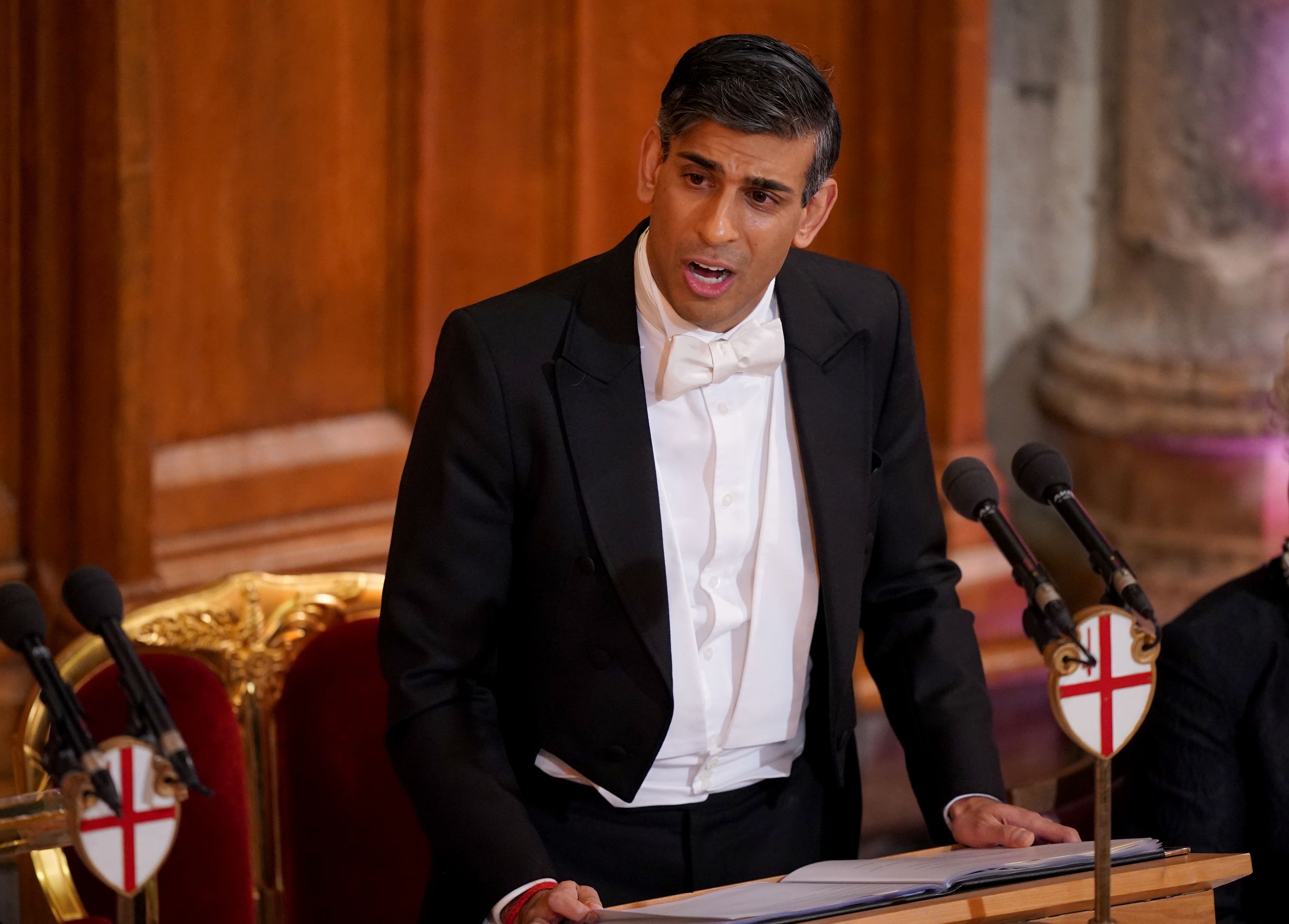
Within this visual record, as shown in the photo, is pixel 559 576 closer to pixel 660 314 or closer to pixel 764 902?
pixel 660 314

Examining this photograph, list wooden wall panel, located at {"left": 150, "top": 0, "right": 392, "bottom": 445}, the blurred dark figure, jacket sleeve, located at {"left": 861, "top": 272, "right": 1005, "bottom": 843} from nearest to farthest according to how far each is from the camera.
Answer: jacket sleeve, located at {"left": 861, "top": 272, "right": 1005, "bottom": 843} < the blurred dark figure < wooden wall panel, located at {"left": 150, "top": 0, "right": 392, "bottom": 445}

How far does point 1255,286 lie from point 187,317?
91.3 inches

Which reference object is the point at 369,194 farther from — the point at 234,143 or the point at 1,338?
the point at 1,338

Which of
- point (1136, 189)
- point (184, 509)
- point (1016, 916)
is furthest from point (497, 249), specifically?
point (1016, 916)

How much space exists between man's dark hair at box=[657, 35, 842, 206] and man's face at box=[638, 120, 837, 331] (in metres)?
0.01

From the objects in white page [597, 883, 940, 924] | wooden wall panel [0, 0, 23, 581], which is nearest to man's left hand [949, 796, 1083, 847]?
white page [597, 883, 940, 924]

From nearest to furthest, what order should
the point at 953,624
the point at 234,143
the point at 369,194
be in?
the point at 953,624 → the point at 234,143 → the point at 369,194

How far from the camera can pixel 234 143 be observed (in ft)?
9.77

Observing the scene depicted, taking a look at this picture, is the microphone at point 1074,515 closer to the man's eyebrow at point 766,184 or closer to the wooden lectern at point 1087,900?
the wooden lectern at point 1087,900

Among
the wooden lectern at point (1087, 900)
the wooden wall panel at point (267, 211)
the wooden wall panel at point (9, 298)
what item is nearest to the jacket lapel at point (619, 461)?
the wooden lectern at point (1087, 900)

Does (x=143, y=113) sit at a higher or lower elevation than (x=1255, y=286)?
higher

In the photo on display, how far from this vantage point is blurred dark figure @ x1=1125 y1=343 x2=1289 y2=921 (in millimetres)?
2143

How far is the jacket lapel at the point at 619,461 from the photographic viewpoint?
1.82 metres

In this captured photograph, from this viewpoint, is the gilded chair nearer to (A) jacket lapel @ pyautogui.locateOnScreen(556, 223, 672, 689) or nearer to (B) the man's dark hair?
(A) jacket lapel @ pyautogui.locateOnScreen(556, 223, 672, 689)
